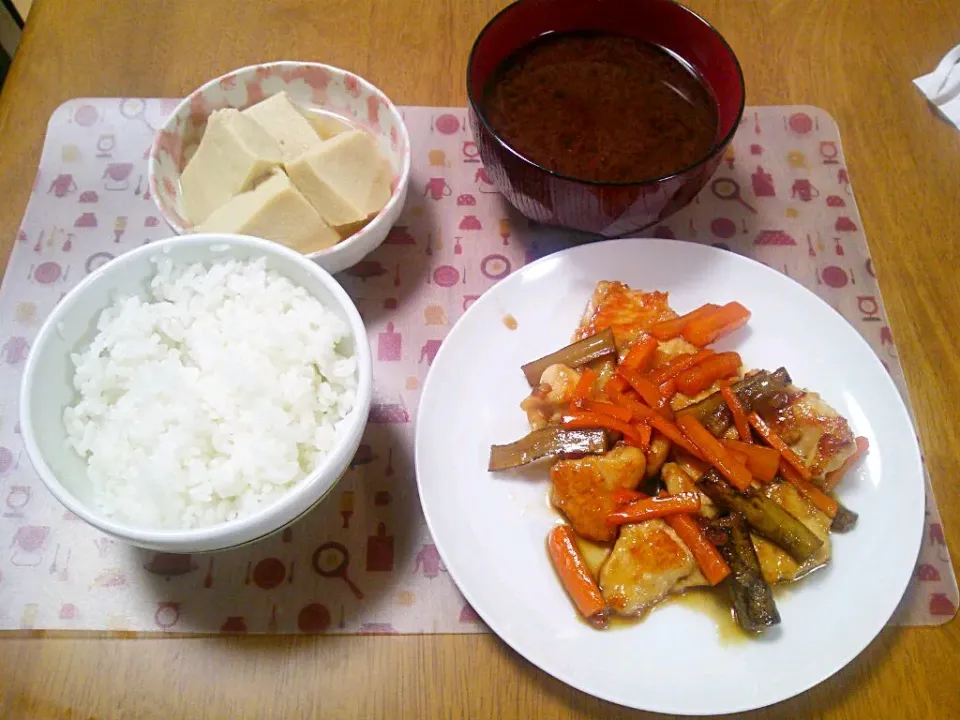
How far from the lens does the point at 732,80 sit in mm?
1701

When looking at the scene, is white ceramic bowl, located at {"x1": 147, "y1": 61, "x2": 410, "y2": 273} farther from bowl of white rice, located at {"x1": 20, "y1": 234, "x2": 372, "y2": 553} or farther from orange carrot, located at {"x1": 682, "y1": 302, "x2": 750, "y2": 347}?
orange carrot, located at {"x1": 682, "y1": 302, "x2": 750, "y2": 347}

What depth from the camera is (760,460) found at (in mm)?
1517

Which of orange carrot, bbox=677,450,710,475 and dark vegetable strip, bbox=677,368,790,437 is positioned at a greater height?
dark vegetable strip, bbox=677,368,790,437

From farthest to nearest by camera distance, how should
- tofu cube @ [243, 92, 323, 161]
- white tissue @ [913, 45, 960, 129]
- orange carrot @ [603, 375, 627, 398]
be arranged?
white tissue @ [913, 45, 960, 129] → tofu cube @ [243, 92, 323, 161] → orange carrot @ [603, 375, 627, 398]

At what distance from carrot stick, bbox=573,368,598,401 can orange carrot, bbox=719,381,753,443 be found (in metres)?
0.30

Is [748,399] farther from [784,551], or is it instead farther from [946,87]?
[946,87]

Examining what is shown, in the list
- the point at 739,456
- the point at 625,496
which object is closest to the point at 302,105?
the point at 625,496

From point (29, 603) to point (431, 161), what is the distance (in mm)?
1528

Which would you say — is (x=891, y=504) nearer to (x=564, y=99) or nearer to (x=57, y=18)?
(x=564, y=99)

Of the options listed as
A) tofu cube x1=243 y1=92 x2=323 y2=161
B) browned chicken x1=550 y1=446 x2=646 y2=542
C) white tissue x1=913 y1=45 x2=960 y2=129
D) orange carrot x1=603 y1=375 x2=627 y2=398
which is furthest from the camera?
white tissue x1=913 y1=45 x2=960 y2=129

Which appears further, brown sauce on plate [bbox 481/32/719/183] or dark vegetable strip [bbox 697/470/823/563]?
brown sauce on plate [bbox 481/32/719/183]

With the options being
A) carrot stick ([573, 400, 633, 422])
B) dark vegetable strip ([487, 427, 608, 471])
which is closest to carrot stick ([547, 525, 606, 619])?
dark vegetable strip ([487, 427, 608, 471])

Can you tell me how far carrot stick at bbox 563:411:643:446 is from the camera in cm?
157

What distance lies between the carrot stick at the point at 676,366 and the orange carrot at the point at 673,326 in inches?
2.6
